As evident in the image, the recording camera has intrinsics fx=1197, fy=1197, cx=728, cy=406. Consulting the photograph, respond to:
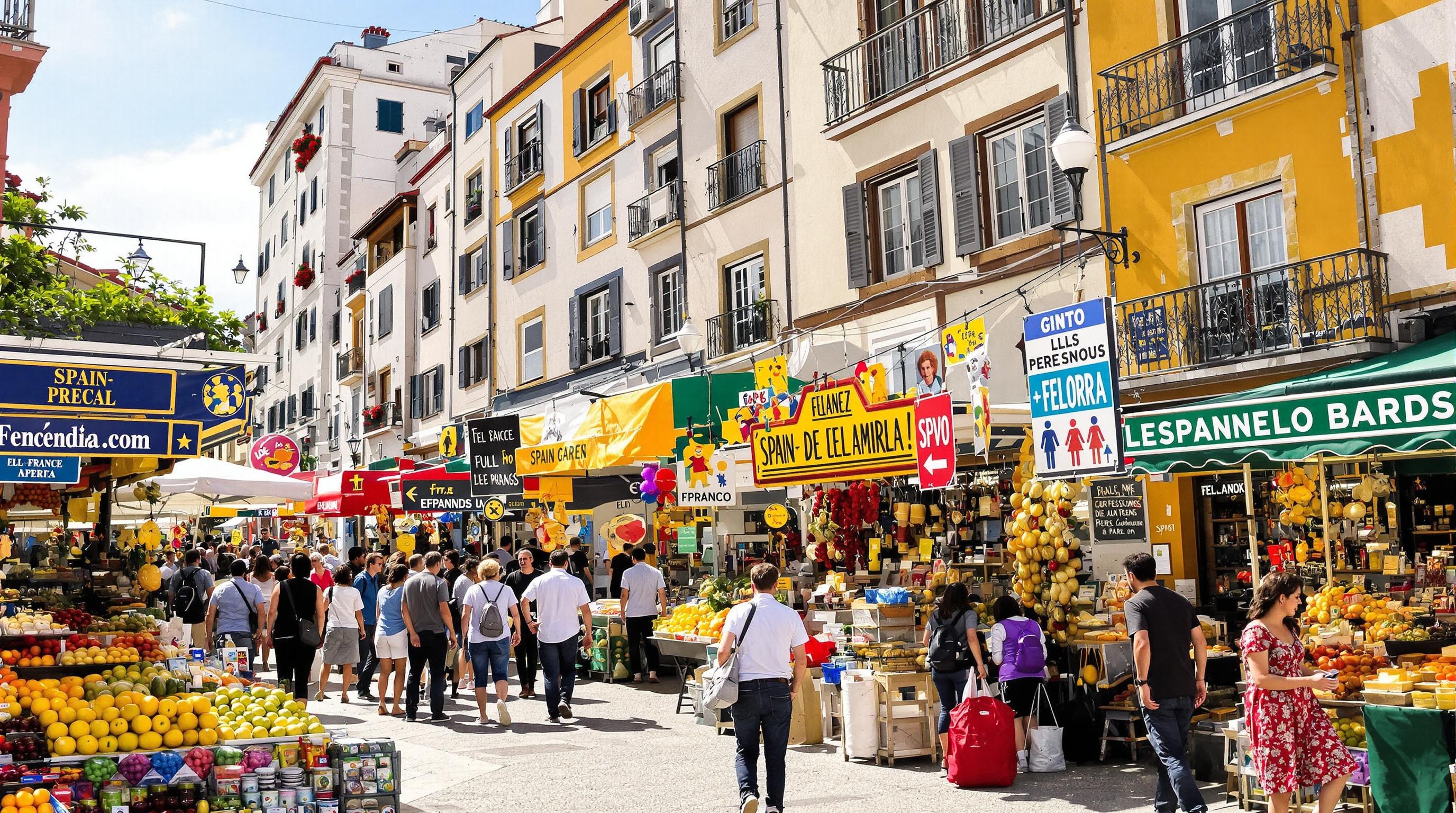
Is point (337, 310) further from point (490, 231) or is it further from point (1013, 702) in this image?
point (1013, 702)

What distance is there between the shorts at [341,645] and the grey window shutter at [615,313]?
412 inches

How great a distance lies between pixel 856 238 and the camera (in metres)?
17.6

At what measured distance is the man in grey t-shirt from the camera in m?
13.1

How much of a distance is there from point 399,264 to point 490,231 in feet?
22.1

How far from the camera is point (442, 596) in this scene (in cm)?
1317

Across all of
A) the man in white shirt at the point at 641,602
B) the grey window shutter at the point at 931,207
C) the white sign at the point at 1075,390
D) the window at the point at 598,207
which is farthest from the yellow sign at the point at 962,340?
the window at the point at 598,207

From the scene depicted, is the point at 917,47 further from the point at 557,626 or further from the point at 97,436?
the point at 97,436

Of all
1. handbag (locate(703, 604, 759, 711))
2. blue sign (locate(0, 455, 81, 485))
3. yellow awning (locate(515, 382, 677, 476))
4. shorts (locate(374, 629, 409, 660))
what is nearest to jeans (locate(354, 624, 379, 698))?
shorts (locate(374, 629, 409, 660))

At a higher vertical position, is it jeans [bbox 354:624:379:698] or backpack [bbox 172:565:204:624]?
backpack [bbox 172:565:204:624]

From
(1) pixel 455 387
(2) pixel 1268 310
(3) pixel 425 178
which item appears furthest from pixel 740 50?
(3) pixel 425 178

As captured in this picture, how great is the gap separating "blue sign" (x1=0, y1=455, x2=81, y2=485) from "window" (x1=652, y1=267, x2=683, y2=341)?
1471cm

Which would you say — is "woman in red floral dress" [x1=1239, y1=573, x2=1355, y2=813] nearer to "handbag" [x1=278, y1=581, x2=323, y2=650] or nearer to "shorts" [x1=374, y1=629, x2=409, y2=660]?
"shorts" [x1=374, y1=629, x2=409, y2=660]

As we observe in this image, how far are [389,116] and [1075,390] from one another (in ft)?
133

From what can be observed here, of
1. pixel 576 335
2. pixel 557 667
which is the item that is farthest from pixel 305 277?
pixel 557 667
